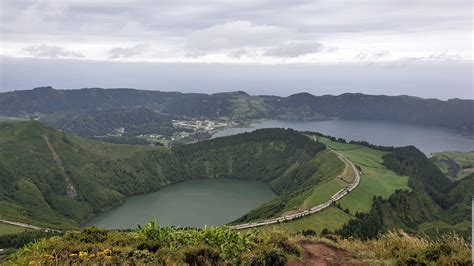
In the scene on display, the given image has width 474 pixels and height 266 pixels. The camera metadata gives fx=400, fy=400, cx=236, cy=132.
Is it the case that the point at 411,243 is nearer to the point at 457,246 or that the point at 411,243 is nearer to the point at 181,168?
the point at 457,246

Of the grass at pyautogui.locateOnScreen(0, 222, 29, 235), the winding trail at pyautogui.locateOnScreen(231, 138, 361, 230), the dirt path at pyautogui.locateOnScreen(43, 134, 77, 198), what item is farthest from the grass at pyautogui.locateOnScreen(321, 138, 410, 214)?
the dirt path at pyautogui.locateOnScreen(43, 134, 77, 198)

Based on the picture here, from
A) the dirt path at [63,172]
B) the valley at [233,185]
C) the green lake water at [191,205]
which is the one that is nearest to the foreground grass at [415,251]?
the valley at [233,185]

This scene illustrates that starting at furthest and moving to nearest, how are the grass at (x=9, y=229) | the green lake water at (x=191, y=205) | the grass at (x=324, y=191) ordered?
the green lake water at (x=191, y=205) < the grass at (x=324, y=191) < the grass at (x=9, y=229)

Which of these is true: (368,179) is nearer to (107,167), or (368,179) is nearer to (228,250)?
(107,167)

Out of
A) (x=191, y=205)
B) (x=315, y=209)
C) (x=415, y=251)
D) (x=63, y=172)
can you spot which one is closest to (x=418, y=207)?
(x=315, y=209)

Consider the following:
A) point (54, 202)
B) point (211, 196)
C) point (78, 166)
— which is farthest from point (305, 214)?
point (78, 166)

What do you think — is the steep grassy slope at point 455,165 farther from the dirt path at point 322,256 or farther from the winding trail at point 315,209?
the dirt path at point 322,256
